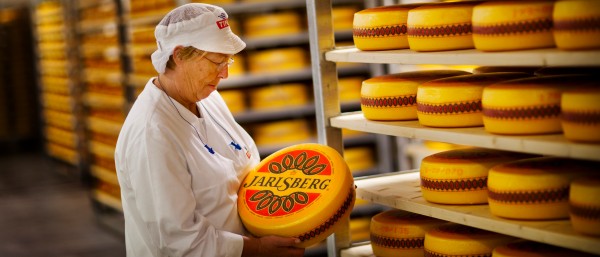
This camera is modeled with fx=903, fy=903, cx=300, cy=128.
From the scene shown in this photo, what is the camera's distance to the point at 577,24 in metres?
2.07

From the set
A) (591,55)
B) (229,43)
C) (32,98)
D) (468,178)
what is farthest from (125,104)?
(32,98)

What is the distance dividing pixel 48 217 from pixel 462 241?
637 cm

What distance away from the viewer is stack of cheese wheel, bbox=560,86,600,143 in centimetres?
207

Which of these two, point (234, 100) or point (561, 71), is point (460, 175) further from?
point (234, 100)

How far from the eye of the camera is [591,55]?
1.99 meters

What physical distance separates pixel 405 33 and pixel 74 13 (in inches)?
225

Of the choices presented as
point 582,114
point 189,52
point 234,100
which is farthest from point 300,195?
point 234,100

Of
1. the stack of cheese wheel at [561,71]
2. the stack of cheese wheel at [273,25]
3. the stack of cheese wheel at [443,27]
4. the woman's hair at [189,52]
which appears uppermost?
the stack of cheese wheel at [443,27]

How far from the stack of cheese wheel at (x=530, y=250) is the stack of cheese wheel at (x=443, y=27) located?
565 millimetres

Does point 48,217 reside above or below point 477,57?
below

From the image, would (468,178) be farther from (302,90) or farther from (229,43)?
(302,90)

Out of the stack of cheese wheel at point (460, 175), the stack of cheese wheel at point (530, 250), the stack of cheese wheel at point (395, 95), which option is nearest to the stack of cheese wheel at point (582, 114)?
the stack of cheese wheel at point (530, 250)

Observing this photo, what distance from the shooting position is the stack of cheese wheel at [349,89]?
19.5 feet

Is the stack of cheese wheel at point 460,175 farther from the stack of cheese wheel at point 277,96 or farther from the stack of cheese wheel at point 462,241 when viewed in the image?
the stack of cheese wheel at point 277,96
